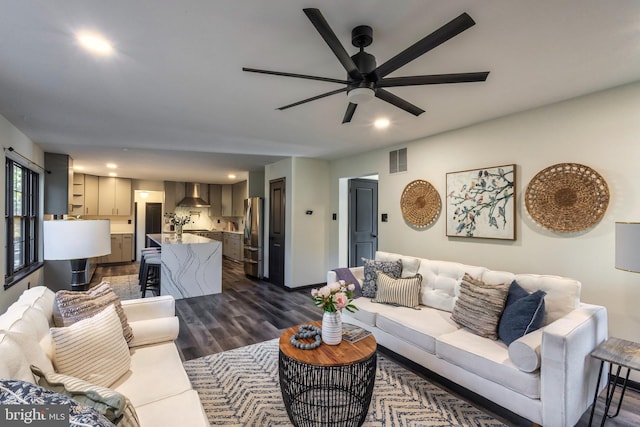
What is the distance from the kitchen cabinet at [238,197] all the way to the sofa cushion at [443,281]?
7100mm

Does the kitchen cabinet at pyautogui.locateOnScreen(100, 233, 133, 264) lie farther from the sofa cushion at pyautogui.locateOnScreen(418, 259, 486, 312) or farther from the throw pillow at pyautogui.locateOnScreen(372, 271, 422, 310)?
the sofa cushion at pyautogui.locateOnScreen(418, 259, 486, 312)

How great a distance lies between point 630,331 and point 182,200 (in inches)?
384

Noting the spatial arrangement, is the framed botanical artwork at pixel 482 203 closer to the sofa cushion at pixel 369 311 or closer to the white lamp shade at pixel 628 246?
the white lamp shade at pixel 628 246

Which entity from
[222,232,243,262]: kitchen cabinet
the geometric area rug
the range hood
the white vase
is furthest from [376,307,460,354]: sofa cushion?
the range hood

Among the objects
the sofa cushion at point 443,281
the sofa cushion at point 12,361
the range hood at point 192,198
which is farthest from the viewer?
the range hood at point 192,198

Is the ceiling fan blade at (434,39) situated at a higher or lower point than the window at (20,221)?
higher

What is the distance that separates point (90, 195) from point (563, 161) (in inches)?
393

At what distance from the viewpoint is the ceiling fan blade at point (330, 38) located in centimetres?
137

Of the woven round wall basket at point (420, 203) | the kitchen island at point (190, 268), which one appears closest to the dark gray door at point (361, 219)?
the woven round wall basket at point (420, 203)

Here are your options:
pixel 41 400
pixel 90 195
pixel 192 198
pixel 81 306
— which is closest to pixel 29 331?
pixel 81 306

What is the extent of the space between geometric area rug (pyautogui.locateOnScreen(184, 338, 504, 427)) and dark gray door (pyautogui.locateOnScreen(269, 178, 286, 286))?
2.95 metres

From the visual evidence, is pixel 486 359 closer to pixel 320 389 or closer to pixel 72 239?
pixel 320 389

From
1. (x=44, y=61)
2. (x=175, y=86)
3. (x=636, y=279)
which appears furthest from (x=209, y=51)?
(x=636, y=279)

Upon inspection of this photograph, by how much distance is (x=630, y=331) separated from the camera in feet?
7.98
